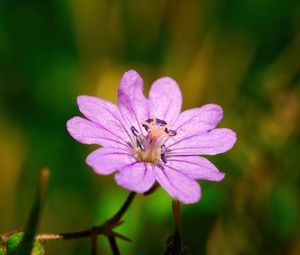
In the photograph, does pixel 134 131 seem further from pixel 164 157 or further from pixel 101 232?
pixel 101 232

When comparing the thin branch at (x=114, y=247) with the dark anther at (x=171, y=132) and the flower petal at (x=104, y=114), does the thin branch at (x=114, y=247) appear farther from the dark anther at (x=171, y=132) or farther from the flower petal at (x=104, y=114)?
the dark anther at (x=171, y=132)

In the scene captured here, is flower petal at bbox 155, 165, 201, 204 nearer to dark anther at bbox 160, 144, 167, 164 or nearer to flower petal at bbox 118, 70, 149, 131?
dark anther at bbox 160, 144, 167, 164

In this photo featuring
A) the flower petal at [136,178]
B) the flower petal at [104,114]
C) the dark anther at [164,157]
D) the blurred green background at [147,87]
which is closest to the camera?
the flower petal at [136,178]

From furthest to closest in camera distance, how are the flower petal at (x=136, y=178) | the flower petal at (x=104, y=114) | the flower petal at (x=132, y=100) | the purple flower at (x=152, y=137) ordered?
the flower petal at (x=132, y=100), the flower petal at (x=104, y=114), the purple flower at (x=152, y=137), the flower petal at (x=136, y=178)

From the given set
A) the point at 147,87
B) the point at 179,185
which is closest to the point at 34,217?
the point at 179,185

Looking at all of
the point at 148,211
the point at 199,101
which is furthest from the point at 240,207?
the point at 199,101

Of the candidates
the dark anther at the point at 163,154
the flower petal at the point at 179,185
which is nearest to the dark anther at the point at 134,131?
the dark anther at the point at 163,154
